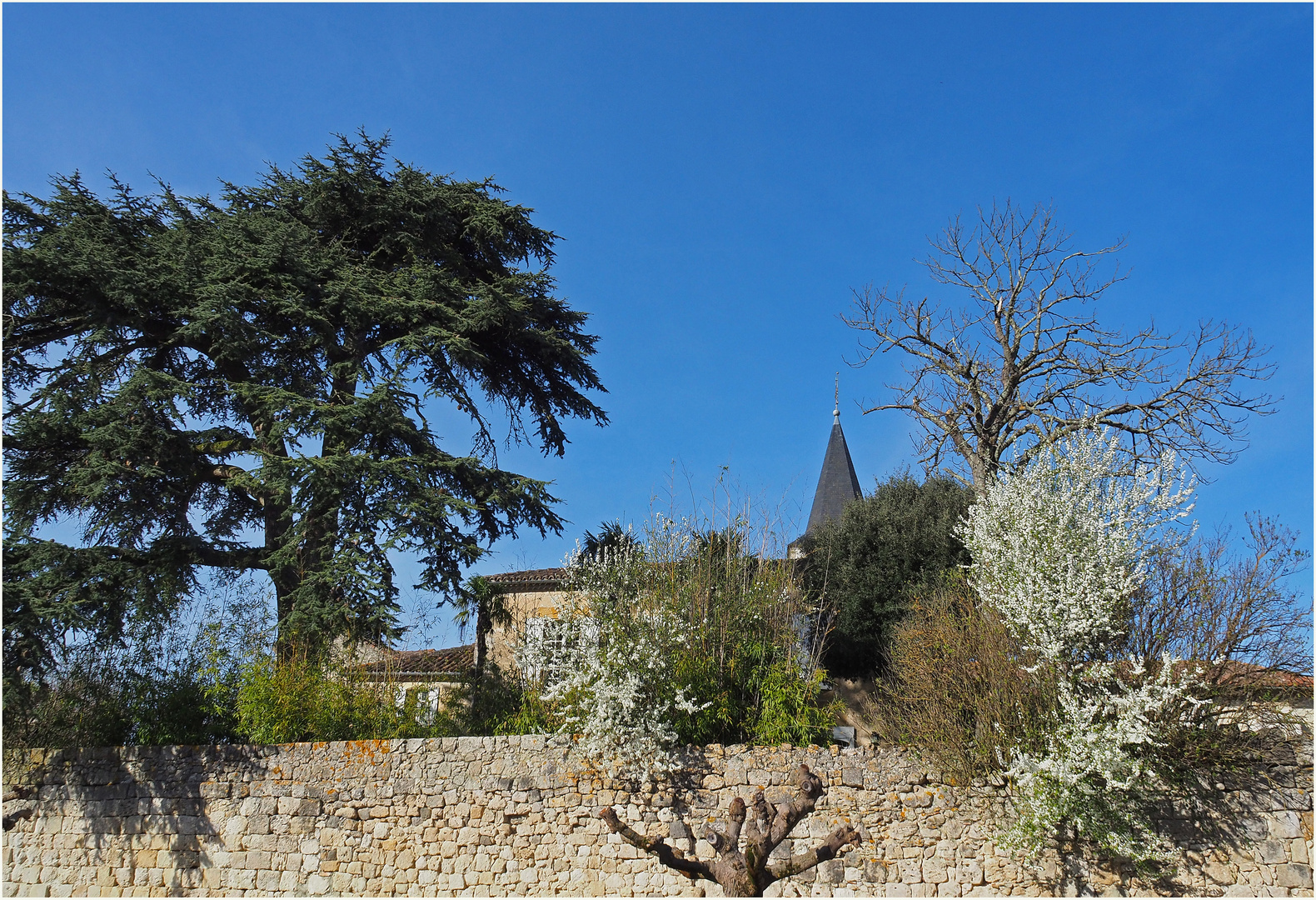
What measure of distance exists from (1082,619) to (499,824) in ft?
22.1

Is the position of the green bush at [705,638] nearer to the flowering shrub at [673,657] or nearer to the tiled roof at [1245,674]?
the flowering shrub at [673,657]

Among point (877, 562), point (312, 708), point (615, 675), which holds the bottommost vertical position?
point (312, 708)

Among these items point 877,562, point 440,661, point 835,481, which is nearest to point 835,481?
point 835,481

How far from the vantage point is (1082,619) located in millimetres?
8086

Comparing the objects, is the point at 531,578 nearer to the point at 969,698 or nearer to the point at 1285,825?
the point at 969,698

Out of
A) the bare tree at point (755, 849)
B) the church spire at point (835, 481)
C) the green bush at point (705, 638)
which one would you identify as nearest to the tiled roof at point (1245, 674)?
the green bush at point (705, 638)

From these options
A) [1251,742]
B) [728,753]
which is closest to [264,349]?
[728,753]

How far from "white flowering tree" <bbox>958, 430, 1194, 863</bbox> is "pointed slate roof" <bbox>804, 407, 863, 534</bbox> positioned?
11749 millimetres

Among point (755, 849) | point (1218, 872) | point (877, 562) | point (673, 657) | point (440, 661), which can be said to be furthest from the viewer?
point (440, 661)

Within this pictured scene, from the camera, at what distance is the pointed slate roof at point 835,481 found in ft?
72.3

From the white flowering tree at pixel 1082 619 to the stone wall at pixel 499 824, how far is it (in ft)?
2.29

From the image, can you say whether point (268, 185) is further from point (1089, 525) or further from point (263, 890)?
point (1089, 525)

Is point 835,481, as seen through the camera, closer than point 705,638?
No

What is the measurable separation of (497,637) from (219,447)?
5.60m
